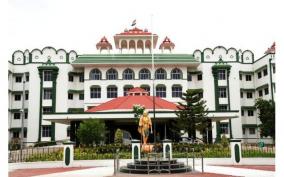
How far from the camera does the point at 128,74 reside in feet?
101

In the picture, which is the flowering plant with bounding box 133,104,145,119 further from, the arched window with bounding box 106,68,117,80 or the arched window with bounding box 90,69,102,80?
the arched window with bounding box 90,69,102,80

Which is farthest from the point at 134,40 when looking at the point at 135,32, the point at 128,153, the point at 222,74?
the point at 128,153

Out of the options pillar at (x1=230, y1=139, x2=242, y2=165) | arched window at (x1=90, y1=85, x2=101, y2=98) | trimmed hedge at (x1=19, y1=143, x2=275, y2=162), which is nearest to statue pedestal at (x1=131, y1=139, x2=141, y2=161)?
trimmed hedge at (x1=19, y1=143, x2=275, y2=162)

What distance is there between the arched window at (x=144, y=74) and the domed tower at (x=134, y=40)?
357cm

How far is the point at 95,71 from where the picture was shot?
31.0 m

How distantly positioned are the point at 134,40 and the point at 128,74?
4.69m

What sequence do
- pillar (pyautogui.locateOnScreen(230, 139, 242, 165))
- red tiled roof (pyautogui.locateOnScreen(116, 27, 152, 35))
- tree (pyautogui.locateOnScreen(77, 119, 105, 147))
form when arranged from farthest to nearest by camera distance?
red tiled roof (pyautogui.locateOnScreen(116, 27, 152, 35)) → tree (pyautogui.locateOnScreen(77, 119, 105, 147)) → pillar (pyautogui.locateOnScreen(230, 139, 242, 165))

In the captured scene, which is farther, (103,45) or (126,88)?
(103,45)

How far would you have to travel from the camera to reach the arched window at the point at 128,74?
101ft

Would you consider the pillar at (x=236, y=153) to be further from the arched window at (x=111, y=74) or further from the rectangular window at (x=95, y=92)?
the rectangular window at (x=95, y=92)

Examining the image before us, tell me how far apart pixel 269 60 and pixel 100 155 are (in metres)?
20.2

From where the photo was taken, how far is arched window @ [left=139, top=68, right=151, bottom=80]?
30766mm

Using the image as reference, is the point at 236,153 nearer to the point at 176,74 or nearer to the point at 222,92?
the point at 176,74

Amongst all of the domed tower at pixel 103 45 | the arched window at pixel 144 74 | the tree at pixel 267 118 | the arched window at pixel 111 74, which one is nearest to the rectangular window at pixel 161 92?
the arched window at pixel 144 74
